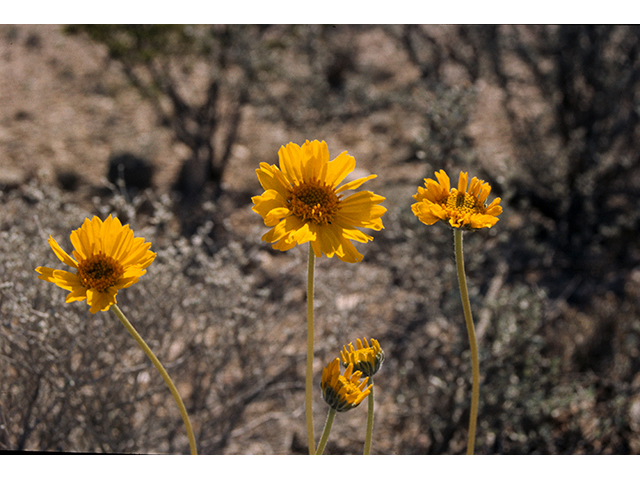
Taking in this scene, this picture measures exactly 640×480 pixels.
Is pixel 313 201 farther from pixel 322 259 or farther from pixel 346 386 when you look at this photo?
pixel 322 259

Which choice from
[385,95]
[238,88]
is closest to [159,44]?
[238,88]

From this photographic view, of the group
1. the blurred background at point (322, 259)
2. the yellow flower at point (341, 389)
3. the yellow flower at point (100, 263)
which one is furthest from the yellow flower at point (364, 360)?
the blurred background at point (322, 259)

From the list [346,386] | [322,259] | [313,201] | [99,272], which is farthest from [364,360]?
[322,259]

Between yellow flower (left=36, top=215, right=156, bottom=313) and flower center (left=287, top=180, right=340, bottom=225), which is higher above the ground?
flower center (left=287, top=180, right=340, bottom=225)

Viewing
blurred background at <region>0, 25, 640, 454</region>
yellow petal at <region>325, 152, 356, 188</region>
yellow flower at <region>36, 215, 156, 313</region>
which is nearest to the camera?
yellow flower at <region>36, 215, 156, 313</region>

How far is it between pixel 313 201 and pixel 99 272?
0.47 meters

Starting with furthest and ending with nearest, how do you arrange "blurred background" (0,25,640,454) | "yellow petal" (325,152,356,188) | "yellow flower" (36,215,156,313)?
→ "blurred background" (0,25,640,454) → "yellow petal" (325,152,356,188) → "yellow flower" (36,215,156,313)

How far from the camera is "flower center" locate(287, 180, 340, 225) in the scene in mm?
1146

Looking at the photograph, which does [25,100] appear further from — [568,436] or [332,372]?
[568,436]

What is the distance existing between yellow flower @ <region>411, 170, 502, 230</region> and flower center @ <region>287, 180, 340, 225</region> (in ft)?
0.62

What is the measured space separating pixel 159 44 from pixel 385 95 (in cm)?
171

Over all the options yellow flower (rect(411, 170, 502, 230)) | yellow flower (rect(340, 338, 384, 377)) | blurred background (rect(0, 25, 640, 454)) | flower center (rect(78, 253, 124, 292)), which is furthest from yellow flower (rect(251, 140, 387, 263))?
blurred background (rect(0, 25, 640, 454))

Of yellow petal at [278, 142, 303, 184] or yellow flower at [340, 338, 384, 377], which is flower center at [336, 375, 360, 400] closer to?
yellow flower at [340, 338, 384, 377]

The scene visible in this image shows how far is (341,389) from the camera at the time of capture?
1.13m
